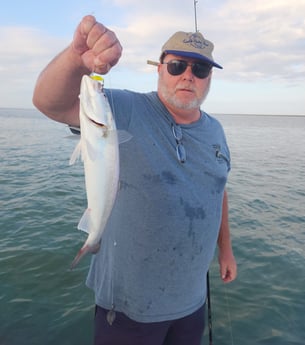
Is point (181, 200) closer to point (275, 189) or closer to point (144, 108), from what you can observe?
point (144, 108)

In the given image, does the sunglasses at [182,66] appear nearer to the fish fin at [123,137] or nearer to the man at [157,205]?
the man at [157,205]

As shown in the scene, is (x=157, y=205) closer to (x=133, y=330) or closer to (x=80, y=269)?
(x=133, y=330)

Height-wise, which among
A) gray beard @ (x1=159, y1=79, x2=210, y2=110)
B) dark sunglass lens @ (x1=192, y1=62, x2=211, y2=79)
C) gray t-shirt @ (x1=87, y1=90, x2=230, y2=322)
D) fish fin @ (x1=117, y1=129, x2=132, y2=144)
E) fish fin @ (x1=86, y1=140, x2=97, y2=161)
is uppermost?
dark sunglass lens @ (x1=192, y1=62, x2=211, y2=79)

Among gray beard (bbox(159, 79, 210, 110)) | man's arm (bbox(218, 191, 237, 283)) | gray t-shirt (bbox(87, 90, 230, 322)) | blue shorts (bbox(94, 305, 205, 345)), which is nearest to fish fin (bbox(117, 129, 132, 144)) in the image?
gray t-shirt (bbox(87, 90, 230, 322))

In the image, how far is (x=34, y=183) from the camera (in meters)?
12.2

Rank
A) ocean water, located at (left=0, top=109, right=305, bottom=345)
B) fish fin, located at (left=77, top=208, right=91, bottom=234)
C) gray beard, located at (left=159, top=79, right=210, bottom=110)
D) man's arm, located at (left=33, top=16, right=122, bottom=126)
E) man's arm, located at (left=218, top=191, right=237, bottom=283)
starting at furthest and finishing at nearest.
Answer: ocean water, located at (left=0, top=109, right=305, bottom=345) → man's arm, located at (left=218, top=191, right=237, bottom=283) → gray beard, located at (left=159, top=79, right=210, bottom=110) → fish fin, located at (left=77, top=208, right=91, bottom=234) → man's arm, located at (left=33, top=16, right=122, bottom=126)

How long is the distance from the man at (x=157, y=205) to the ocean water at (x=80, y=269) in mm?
2470

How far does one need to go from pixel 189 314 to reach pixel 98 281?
0.86 metres

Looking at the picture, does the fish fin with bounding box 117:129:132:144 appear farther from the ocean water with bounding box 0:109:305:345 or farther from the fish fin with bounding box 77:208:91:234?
the ocean water with bounding box 0:109:305:345

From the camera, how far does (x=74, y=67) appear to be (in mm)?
2203

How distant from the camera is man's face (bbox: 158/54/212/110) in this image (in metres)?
2.82

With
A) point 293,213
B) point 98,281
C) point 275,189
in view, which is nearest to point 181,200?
point 98,281

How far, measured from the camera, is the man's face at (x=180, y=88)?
Result: 2.82 meters

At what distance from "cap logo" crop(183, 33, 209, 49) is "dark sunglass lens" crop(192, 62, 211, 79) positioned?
6.4 inches
